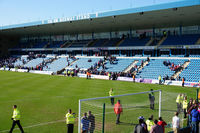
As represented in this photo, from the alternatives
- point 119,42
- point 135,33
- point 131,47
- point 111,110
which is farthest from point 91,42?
point 111,110

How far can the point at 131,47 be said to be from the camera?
44.8m

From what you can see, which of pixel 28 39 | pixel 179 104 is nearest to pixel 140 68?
pixel 179 104

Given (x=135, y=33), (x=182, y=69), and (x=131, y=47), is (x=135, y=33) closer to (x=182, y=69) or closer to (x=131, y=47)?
(x=131, y=47)

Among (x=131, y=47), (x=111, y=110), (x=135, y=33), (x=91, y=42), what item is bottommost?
(x=111, y=110)

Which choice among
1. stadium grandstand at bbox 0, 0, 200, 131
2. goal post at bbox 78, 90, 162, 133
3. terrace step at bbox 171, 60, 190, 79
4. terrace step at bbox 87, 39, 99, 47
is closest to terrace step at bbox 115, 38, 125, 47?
stadium grandstand at bbox 0, 0, 200, 131

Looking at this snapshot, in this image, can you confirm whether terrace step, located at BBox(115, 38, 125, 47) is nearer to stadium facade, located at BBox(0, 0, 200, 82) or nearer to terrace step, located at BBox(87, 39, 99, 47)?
stadium facade, located at BBox(0, 0, 200, 82)

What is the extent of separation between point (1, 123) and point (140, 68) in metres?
29.6

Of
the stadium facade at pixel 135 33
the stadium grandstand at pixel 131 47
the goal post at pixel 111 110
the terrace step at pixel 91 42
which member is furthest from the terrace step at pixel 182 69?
the terrace step at pixel 91 42

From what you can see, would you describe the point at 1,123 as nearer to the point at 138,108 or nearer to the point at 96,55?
the point at 138,108

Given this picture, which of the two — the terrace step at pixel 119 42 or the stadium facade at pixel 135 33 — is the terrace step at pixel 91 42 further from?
the terrace step at pixel 119 42

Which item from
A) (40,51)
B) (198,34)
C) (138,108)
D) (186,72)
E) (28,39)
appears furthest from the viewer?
(28,39)

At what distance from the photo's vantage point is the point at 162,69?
35281 mm

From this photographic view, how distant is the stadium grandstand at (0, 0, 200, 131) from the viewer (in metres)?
32.9

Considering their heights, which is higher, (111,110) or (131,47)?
(131,47)
